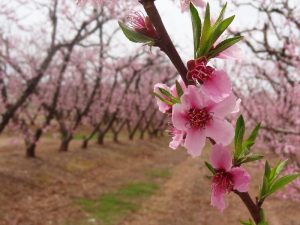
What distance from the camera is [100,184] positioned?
13922 mm

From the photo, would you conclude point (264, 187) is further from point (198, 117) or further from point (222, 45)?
point (222, 45)

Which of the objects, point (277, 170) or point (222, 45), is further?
point (277, 170)

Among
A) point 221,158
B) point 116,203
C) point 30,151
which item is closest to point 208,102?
point 221,158

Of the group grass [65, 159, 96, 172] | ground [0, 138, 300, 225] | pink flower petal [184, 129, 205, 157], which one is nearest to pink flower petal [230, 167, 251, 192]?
pink flower petal [184, 129, 205, 157]

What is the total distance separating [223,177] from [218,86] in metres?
0.28

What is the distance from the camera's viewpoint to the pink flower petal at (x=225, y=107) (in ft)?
3.46

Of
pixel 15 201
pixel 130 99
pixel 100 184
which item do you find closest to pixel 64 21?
pixel 100 184

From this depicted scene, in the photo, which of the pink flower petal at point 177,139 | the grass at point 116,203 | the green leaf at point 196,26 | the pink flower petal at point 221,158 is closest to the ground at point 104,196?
the grass at point 116,203

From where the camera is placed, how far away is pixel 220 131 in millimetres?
1103

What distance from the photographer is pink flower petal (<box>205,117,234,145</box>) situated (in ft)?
3.54

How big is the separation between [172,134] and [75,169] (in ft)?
47.8

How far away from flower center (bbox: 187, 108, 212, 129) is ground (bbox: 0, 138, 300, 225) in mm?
8426

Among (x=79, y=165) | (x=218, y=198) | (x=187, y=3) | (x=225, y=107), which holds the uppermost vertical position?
(x=187, y=3)

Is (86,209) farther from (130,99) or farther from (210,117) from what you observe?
(130,99)
